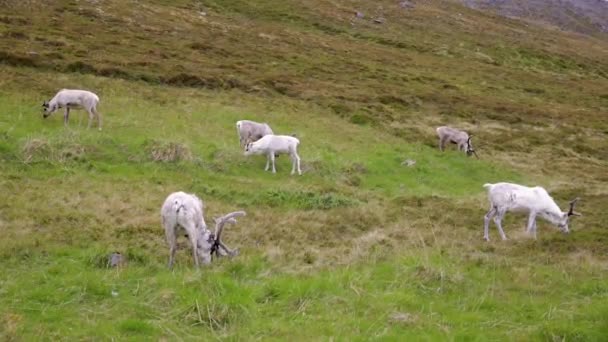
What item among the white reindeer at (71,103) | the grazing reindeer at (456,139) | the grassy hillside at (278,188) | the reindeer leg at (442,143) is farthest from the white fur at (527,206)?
the white reindeer at (71,103)

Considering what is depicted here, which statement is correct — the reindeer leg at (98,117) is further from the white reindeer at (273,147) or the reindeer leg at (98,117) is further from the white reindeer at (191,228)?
the white reindeer at (191,228)

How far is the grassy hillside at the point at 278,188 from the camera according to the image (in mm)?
9484

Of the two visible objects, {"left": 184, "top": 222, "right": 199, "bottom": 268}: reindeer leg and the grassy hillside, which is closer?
the grassy hillside

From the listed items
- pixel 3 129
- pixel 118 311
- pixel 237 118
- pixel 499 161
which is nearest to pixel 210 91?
pixel 237 118

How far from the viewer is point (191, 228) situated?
40.3 feet

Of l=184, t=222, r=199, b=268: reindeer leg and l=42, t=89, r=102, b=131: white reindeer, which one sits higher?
l=184, t=222, r=199, b=268: reindeer leg

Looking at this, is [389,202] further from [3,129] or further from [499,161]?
[3,129]

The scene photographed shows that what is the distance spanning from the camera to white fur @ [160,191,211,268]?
12.3m

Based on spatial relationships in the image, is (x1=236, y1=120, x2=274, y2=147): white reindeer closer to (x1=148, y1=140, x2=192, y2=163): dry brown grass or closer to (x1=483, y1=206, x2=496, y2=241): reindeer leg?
(x1=148, y1=140, x2=192, y2=163): dry brown grass

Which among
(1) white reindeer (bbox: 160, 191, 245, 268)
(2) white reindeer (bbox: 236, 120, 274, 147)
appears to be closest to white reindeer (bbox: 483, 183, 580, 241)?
(1) white reindeer (bbox: 160, 191, 245, 268)

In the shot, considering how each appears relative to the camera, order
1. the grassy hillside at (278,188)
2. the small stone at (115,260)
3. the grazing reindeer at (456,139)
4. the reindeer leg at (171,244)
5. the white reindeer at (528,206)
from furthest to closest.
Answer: the grazing reindeer at (456,139), the white reindeer at (528,206), the reindeer leg at (171,244), the small stone at (115,260), the grassy hillside at (278,188)

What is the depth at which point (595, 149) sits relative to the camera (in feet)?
119

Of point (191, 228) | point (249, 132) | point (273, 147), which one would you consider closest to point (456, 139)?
point (249, 132)

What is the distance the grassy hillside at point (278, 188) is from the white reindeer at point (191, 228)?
58 cm
